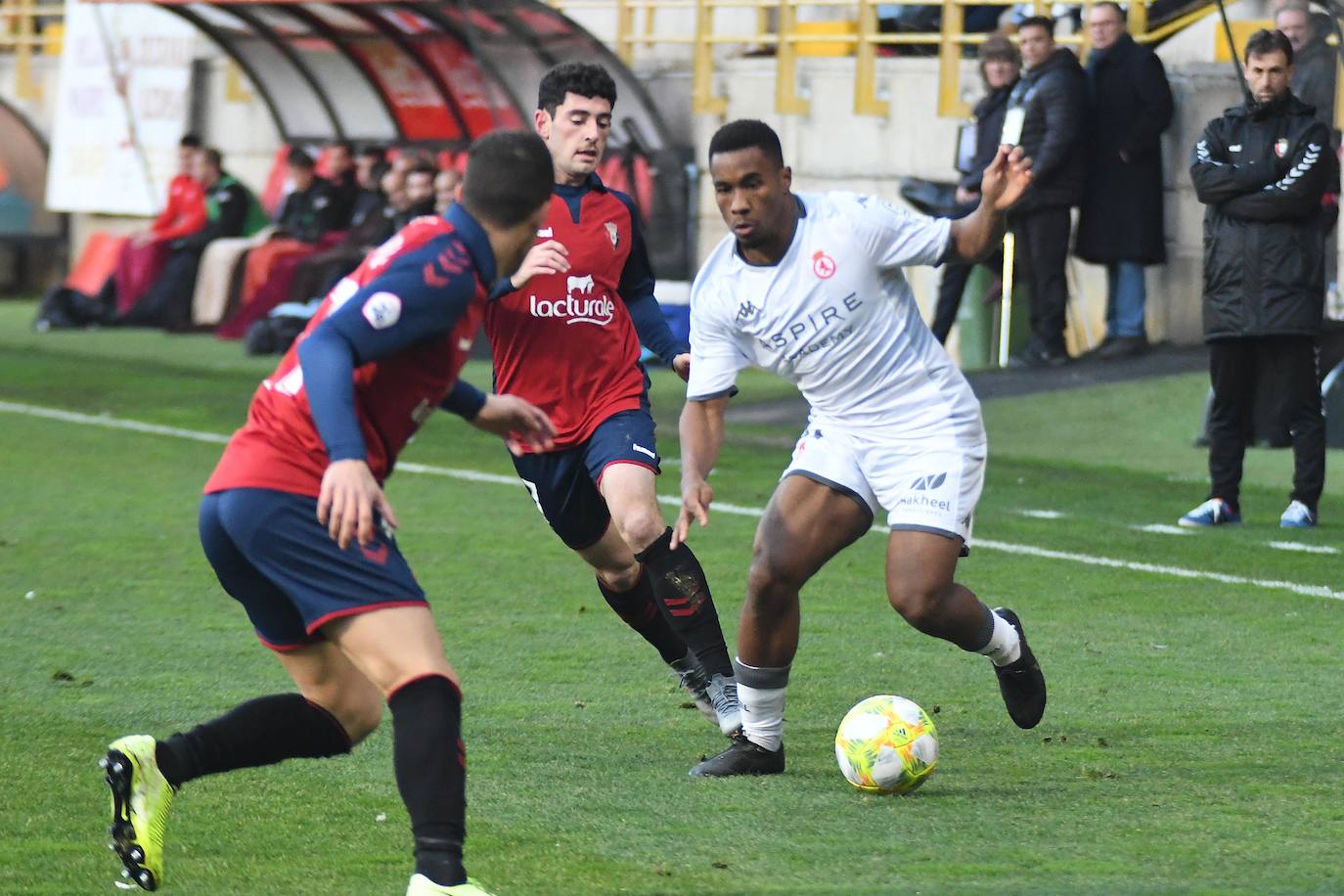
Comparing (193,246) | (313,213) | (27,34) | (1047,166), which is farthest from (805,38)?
(27,34)

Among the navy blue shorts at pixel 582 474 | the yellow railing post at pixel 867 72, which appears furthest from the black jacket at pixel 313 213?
the navy blue shorts at pixel 582 474

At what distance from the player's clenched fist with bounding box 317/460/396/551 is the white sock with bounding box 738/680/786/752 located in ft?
6.35

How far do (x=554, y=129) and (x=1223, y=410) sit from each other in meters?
4.79

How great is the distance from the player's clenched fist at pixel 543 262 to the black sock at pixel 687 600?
929 mm

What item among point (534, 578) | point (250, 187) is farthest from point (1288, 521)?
point (250, 187)

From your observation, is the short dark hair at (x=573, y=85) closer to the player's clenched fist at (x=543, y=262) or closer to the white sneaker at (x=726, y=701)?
the player's clenched fist at (x=543, y=262)

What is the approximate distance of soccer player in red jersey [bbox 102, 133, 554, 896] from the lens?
4227 mm

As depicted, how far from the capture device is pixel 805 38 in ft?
58.6

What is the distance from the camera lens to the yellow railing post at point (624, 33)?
20188mm

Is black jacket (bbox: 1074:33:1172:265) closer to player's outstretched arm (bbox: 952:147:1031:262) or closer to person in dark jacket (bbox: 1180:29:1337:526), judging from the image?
person in dark jacket (bbox: 1180:29:1337:526)

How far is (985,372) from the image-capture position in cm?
1545

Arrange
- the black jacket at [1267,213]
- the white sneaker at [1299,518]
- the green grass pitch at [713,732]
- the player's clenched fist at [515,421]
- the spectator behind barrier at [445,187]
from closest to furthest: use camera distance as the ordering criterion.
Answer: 1. the player's clenched fist at [515,421]
2. the green grass pitch at [713,732]
3. the black jacket at [1267,213]
4. the white sneaker at [1299,518]
5. the spectator behind barrier at [445,187]

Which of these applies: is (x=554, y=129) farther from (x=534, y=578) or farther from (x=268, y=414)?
(x=534, y=578)

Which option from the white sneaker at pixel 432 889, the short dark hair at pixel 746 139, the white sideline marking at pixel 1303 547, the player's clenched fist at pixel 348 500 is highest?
the short dark hair at pixel 746 139
